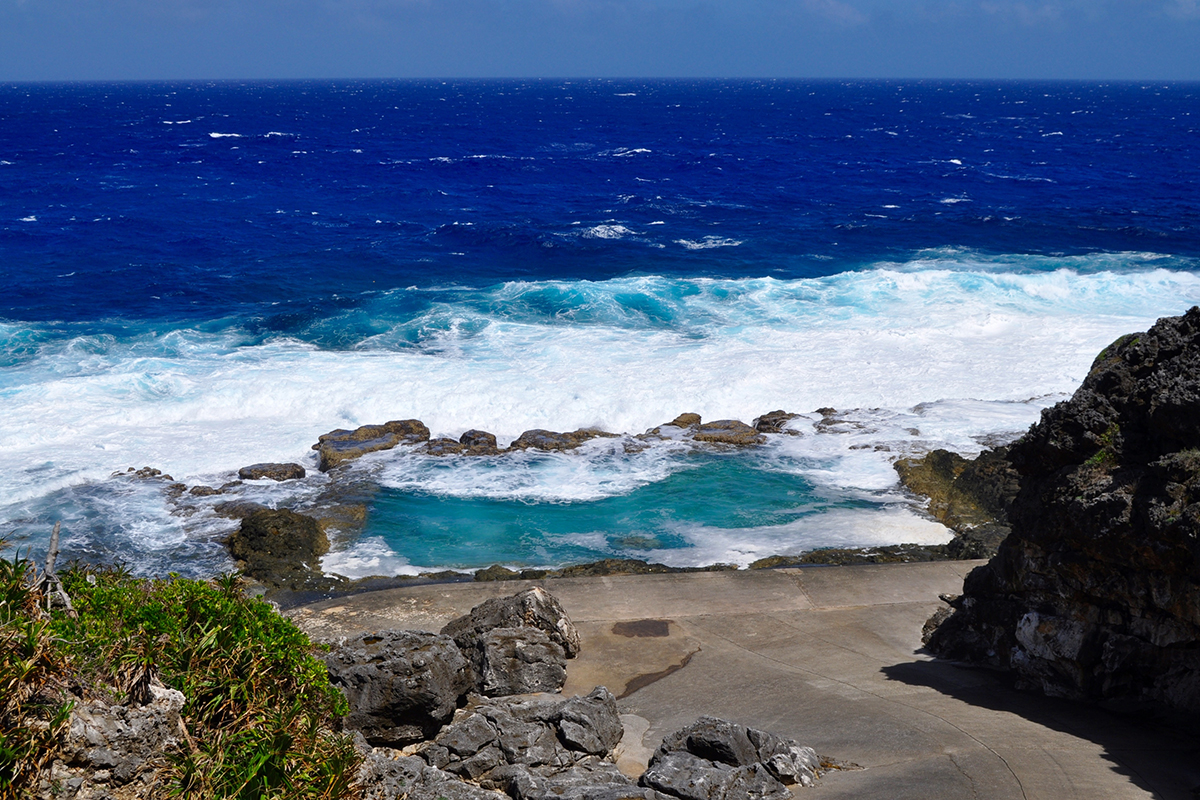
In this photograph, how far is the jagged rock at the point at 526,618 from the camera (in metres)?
13.4

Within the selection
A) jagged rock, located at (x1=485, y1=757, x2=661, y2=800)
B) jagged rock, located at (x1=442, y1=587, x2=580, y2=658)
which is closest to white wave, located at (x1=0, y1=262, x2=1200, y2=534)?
jagged rock, located at (x1=442, y1=587, x2=580, y2=658)

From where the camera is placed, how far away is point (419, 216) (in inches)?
2056

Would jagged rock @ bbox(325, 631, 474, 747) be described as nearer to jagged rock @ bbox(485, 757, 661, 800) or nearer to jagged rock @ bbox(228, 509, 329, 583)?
jagged rock @ bbox(485, 757, 661, 800)

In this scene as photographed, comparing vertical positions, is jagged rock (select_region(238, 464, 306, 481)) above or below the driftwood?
below

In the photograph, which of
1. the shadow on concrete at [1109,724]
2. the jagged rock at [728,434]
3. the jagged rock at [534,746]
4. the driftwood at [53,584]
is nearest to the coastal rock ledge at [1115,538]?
the shadow on concrete at [1109,724]

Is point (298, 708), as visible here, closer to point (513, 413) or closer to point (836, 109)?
point (513, 413)

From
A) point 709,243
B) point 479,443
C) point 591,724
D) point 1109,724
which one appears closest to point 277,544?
point 479,443

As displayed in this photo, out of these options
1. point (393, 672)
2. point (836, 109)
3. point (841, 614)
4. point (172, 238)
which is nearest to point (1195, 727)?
point (841, 614)

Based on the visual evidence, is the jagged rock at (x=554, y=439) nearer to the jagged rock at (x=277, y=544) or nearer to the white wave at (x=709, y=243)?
the jagged rock at (x=277, y=544)

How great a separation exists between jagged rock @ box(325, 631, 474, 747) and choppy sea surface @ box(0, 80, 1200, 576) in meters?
6.89

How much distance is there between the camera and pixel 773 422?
24.6 metres

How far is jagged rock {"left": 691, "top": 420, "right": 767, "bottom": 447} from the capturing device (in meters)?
23.6

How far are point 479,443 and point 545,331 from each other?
9.84 metres

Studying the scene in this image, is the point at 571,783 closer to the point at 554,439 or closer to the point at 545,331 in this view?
the point at 554,439
